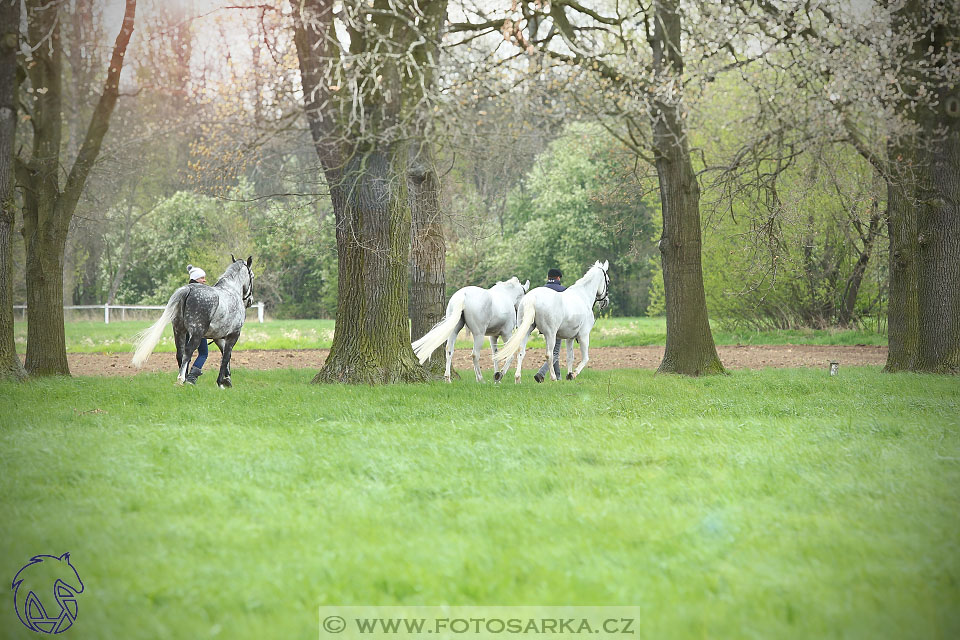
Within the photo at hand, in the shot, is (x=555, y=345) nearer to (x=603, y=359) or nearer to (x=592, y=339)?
(x=603, y=359)

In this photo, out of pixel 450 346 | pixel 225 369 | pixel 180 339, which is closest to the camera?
pixel 180 339

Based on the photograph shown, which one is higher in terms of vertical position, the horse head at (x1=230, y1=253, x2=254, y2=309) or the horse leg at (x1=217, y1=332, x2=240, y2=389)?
the horse head at (x1=230, y1=253, x2=254, y2=309)

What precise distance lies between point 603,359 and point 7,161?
1375 cm

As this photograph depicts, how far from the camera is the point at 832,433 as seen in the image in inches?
340

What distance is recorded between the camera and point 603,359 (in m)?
21.8

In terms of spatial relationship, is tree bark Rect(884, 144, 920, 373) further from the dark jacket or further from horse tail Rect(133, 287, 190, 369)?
horse tail Rect(133, 287, 190, 369)

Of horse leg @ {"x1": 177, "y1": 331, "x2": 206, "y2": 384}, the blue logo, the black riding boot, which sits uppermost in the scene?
horse leg @ {"x1": 177, "y1": 331, "x2": 206, "y2": 384}

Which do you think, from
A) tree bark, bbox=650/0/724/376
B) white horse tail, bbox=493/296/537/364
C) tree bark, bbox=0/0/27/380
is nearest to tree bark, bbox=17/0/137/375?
tree bark, bbox=0/0/27/380

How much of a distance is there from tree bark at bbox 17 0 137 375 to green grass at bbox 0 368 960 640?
6.26m

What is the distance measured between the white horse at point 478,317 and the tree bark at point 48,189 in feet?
22.5

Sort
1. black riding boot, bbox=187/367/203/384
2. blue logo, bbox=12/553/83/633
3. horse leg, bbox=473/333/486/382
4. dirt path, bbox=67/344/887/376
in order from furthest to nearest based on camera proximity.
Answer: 1. dirt path, bbox=67/344/887/376
2. horse leg, bbox=473/333/486/382
3. black riding boot, bbox=187/367/203/384
4. blue logo, bbox=12/553/83/633

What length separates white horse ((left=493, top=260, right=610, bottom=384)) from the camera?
1438 centimetres

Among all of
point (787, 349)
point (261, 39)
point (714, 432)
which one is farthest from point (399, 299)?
point (787, 349)

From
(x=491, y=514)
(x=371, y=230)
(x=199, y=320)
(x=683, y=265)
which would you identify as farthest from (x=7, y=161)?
(x=491, y=514)
